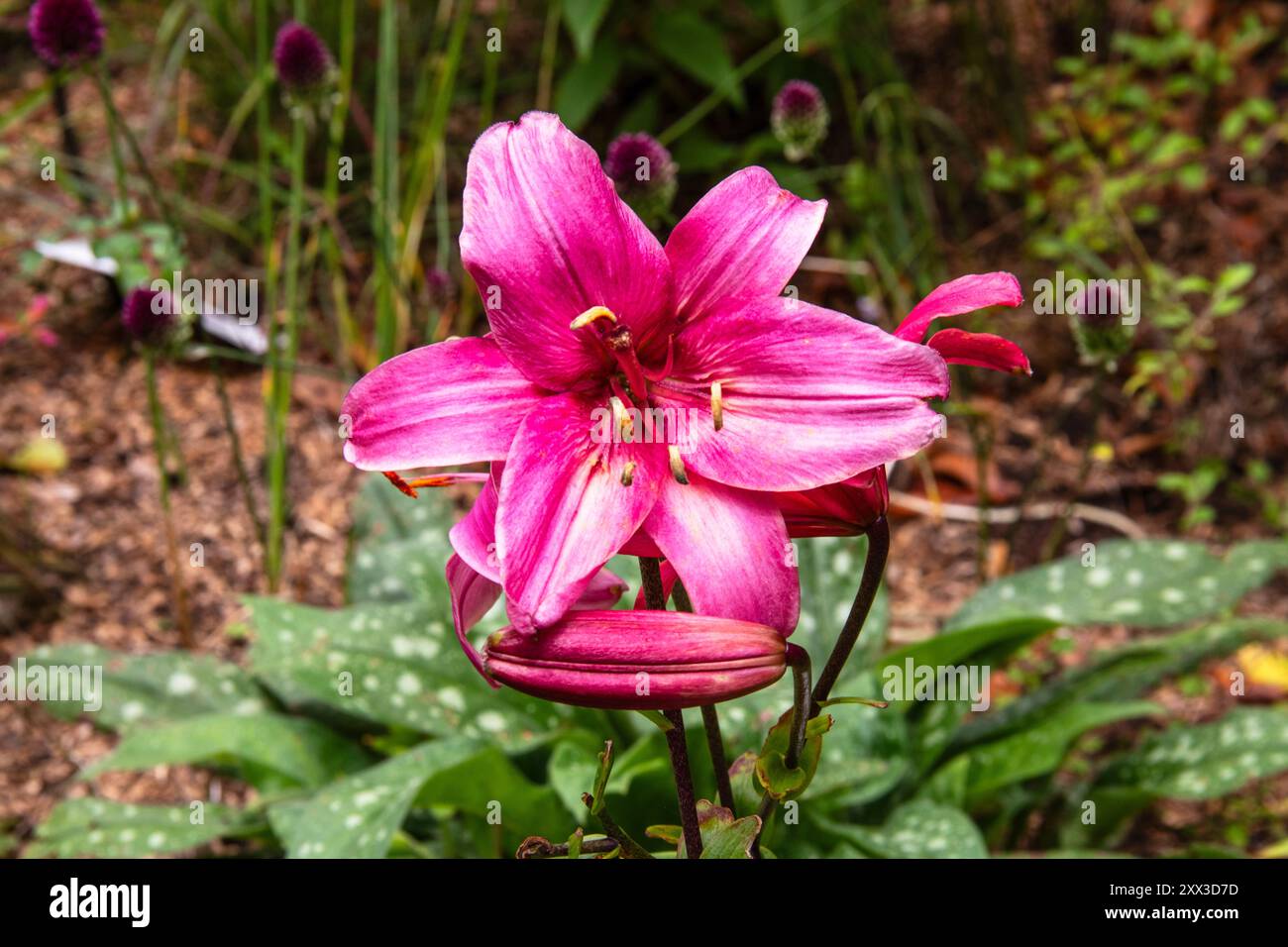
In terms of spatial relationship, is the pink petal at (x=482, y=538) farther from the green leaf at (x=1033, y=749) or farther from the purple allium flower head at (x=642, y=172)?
the green leaf at (x=1033, y=749)

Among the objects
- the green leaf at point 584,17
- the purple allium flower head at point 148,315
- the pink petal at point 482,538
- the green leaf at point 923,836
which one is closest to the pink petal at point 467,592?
the pink petal at point 482,538

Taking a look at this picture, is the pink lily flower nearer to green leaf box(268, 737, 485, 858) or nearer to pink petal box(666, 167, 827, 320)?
pink petal box(666, 167, 827, 320)

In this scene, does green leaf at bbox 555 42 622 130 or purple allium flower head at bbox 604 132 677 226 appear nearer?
purple allium flower head at bbox 604 132 677 226

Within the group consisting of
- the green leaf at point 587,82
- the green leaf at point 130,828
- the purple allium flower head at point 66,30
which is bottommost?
the green leaf at point 130,828

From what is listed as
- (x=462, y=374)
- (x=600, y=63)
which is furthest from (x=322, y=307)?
(x=462, y=374)

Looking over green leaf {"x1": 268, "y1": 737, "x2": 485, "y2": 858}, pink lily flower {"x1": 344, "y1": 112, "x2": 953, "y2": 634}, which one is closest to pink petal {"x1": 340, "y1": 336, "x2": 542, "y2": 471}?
pink lily flower {"x1": 344, "y1": 112, "x2": 953, "y2": 634}
